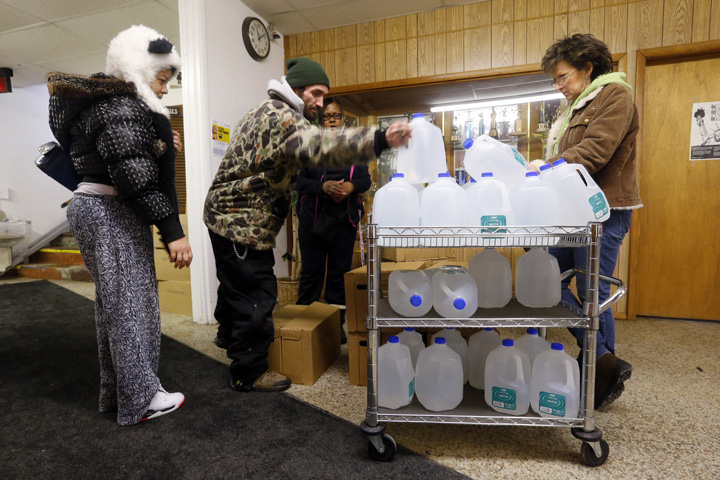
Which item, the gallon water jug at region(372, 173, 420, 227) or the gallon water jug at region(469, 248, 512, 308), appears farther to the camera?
the gallon water jug at region(469, 248, 512, 308)

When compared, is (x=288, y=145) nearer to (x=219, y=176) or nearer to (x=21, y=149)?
(x=219, y=176)

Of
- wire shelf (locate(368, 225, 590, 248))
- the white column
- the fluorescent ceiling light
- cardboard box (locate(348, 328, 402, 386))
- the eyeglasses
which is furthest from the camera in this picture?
the fluorescent ceiling light

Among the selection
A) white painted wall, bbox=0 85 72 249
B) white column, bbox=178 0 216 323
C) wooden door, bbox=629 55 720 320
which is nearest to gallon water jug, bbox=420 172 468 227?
white column, bbox=178 0 216 323

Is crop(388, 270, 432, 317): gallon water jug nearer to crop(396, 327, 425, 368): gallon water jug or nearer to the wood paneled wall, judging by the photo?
crop(396, 327, 425, 368): gallon water jug

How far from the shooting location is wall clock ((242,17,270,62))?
3005 mm

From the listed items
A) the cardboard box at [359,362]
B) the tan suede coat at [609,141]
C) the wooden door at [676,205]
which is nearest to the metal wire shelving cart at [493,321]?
the tan suede coat at [609,141]

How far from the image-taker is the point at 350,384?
1.79 m

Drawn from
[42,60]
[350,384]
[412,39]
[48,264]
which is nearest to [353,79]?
[412,39]

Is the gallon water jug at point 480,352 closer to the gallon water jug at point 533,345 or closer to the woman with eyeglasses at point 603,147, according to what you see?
the gallon water jug at point 533,345

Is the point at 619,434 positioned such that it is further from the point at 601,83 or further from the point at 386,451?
the point at 601,83

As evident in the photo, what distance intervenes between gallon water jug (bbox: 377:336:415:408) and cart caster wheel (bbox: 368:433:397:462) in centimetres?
11

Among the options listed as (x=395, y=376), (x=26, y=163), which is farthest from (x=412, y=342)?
(x=26, y=163)

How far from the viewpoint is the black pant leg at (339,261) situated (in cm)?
237

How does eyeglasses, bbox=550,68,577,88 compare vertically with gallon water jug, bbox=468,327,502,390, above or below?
above
